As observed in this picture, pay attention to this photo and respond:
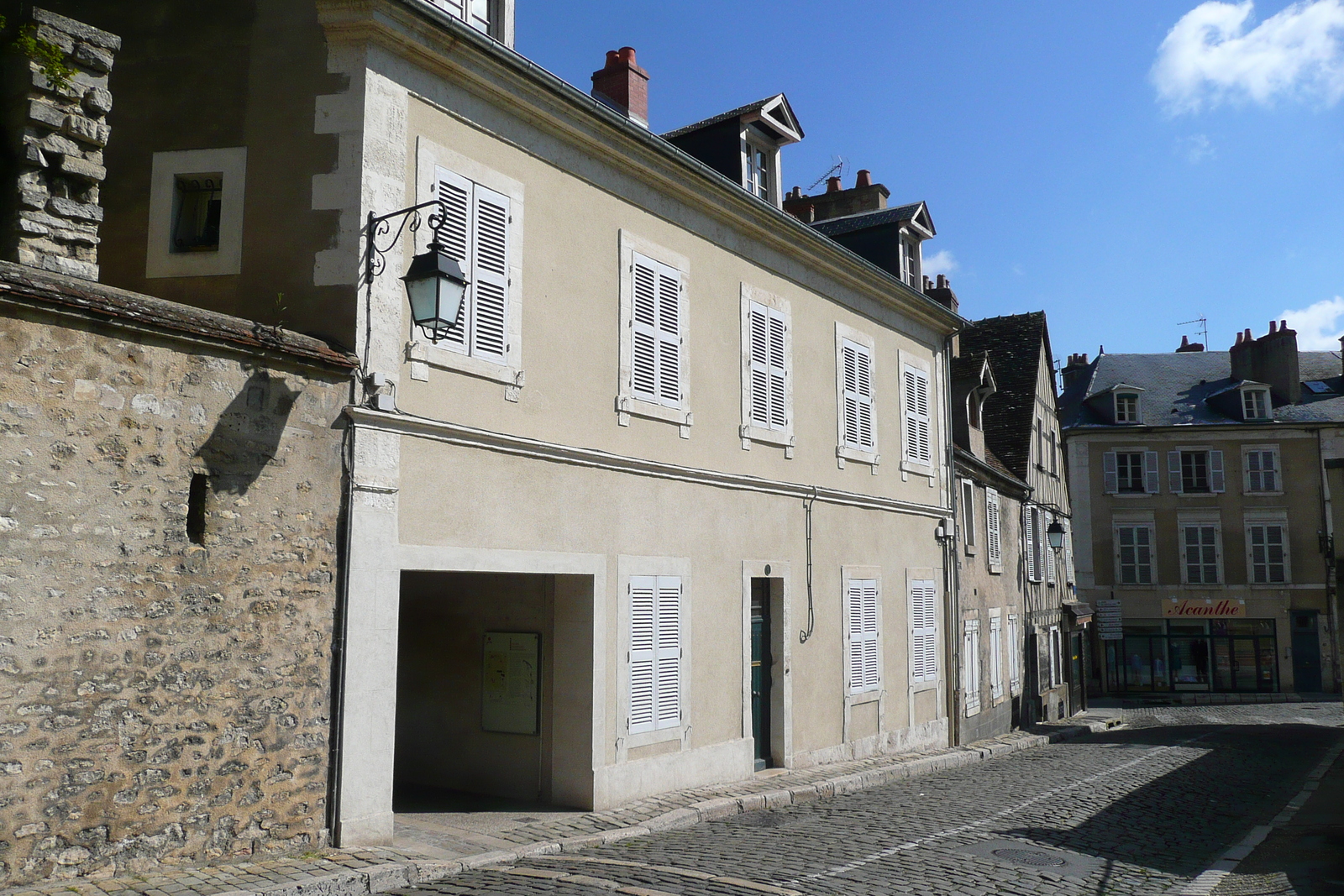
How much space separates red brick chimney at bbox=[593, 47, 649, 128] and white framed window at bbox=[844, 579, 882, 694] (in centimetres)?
668

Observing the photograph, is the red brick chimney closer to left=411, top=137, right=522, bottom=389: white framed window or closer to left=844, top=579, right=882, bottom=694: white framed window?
left=411, top=137, right=522, bottom=389: white framed window

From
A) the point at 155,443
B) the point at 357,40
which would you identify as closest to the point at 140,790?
the point at 155,443

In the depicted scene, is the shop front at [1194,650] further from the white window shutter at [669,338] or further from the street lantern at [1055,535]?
the white window shutter at [669,338]

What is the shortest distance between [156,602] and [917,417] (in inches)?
511

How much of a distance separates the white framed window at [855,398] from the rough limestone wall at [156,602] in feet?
28.1

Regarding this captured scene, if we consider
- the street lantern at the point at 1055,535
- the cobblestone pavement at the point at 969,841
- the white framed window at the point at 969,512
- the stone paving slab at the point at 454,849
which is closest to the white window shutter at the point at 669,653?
the stone paving slab at the point at 454,849

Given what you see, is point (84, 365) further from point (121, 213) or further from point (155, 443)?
point (121, 213)

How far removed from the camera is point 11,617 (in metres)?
6.00

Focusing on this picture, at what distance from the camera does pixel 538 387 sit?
32.2 ft

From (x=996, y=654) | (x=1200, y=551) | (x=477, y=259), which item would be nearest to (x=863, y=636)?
(x=996, y=654)

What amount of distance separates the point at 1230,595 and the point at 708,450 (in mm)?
30347

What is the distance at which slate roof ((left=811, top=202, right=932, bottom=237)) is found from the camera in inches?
705

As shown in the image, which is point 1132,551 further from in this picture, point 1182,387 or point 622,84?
point 622,84

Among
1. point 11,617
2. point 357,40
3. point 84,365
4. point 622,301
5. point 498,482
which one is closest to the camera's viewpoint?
point 11,617
